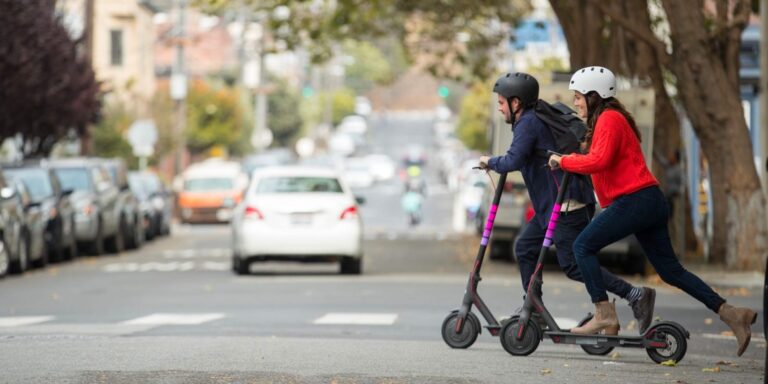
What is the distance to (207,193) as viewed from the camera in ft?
170

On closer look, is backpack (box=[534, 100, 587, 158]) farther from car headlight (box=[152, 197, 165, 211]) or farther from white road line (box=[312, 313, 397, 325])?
car headlight (box=[152, 197, 165, 211])

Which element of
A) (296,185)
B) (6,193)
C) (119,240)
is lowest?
(119,240)

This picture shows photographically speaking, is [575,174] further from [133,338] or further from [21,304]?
[21,304]

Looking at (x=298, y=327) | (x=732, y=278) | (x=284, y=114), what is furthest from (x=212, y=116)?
(x=298, y=327)

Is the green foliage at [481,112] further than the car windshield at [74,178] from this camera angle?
Yes

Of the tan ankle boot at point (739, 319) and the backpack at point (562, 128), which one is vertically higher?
the backpack at point (562, 128)

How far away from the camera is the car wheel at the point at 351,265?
2477 cm

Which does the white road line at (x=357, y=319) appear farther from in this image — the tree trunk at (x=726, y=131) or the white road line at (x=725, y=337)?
the tree trunk at (x=726, y=131)

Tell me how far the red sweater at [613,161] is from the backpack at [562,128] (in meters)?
0.57

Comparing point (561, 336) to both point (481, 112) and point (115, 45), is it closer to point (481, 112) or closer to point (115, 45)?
point (481, 112)

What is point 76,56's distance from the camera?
41.4 meters

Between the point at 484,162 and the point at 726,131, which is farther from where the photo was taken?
the point at 726,131

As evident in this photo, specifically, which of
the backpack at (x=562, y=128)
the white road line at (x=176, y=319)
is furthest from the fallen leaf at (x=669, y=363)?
the white road line at (x=176, y=319)

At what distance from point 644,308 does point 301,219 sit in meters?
12.9
